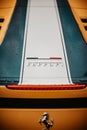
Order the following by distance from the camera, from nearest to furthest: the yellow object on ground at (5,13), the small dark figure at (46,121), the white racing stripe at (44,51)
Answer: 1. the small dark figure at (46,121)
2. the white racing stripe at (44,51)
3. the yellow object on ground at (5,13)

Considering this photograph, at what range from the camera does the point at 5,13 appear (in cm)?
388

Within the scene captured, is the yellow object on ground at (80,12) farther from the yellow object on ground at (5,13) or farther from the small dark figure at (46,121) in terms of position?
the small dark figure at (46,121)

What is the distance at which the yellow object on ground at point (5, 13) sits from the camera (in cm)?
348

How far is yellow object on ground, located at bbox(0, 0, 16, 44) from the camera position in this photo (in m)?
3.48

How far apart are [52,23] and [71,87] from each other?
1.49 m

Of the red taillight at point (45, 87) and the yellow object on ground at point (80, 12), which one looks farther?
the yellow object on ground at point (80, 12)

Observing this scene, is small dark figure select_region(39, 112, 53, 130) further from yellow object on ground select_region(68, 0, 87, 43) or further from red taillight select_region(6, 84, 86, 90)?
yellow object on ground select_region(68, 0, 87, 43)

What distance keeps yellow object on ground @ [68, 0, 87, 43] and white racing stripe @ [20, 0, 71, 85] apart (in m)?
0.27

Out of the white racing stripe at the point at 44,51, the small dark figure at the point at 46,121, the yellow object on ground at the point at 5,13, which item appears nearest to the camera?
the small dark figure at the point at 46,121

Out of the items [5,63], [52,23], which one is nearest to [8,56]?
[5,63]

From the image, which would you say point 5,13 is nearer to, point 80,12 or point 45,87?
point 80,12

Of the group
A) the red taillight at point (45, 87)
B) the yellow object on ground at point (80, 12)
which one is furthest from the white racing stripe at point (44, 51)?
the yellow object on ground at point (80, 12)

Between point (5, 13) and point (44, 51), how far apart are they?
3.62ft

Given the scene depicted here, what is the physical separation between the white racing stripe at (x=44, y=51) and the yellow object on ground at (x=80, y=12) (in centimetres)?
27
